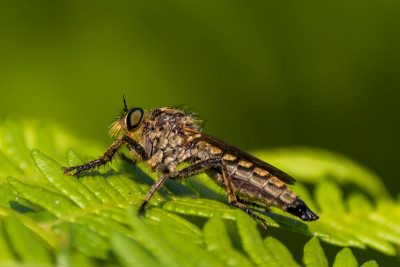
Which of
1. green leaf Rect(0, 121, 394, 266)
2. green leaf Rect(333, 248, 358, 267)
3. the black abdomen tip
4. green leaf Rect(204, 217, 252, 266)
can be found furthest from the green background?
green leaf Rect(204, 217, 252, 266)

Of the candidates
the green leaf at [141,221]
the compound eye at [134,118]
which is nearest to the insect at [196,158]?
the compound eye at [134,118]

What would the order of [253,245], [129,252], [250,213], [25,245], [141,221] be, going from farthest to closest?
[250,213] < [253,245] < [141,221] < [25,245] < [129,252]

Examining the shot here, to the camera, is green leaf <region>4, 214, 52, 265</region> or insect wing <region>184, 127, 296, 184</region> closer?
green leaf <region>4, 214, 52, 265</region>

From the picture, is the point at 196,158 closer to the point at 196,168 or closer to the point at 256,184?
the point at 196,168

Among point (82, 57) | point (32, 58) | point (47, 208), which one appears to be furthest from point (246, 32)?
point (47, 208)

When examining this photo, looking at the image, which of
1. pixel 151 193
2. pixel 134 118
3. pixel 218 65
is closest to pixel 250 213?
pixel 151 193

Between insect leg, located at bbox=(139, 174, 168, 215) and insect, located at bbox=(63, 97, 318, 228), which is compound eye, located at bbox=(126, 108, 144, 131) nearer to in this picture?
insect, located at bbox=(63, 97, 318, 228)

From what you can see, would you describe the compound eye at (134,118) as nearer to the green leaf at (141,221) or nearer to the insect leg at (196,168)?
the green leaf at (141,221)
